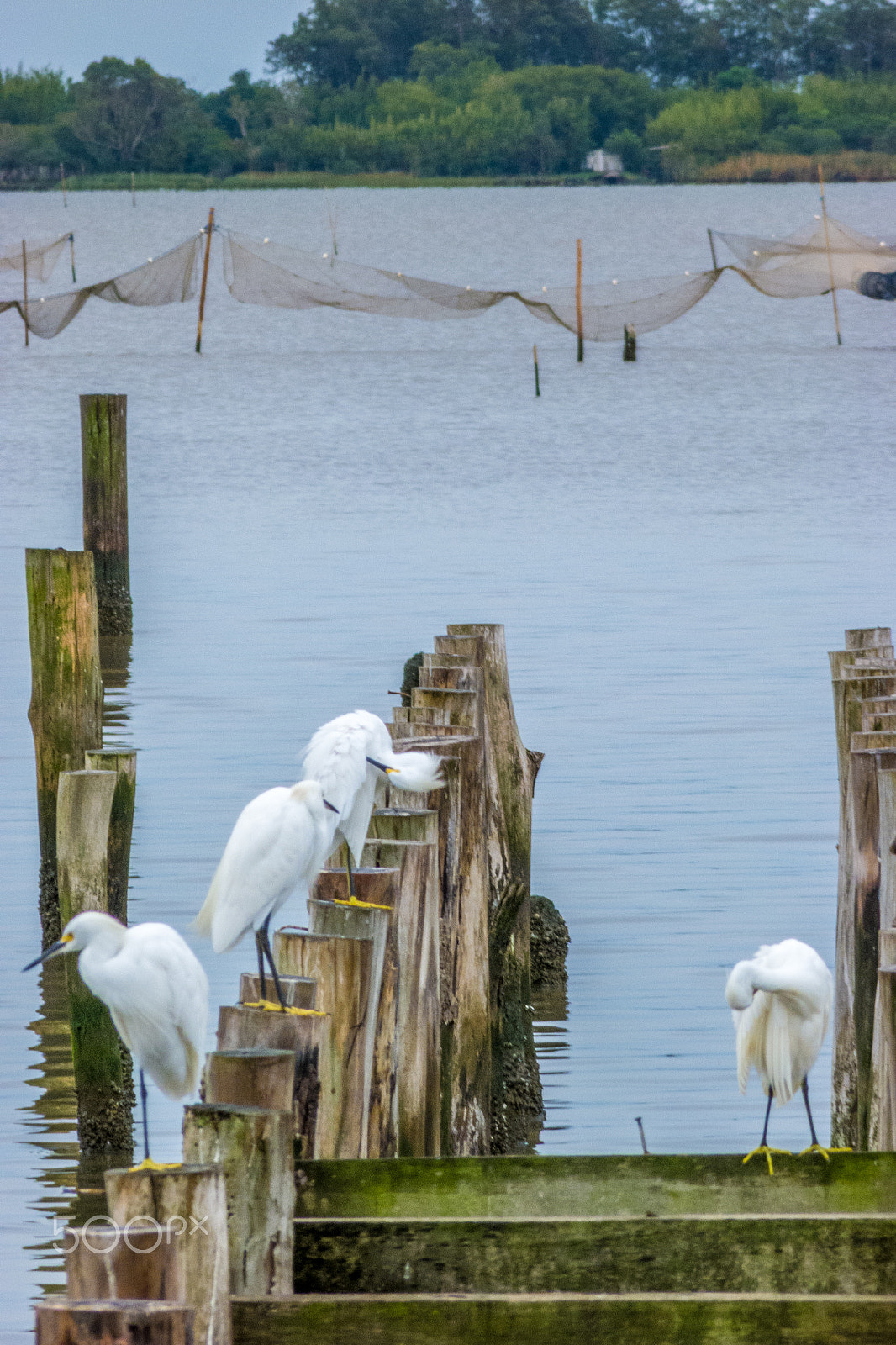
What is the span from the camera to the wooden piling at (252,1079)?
3297 mm

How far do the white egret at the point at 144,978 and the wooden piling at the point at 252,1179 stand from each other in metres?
0.25

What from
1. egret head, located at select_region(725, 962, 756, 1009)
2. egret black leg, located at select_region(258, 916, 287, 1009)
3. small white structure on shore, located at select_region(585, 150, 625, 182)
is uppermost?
small white structure on shore, located at select_region(585, 150, 625, 182)

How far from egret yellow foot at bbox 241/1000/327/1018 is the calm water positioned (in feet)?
5.99

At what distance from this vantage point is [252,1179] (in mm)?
3125

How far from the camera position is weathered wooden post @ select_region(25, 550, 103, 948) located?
8.21m

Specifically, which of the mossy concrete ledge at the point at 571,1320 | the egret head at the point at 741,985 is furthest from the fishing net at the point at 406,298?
the mossy concrete ledge at the point at 571,1320

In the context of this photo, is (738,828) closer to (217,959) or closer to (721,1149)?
(217,959)

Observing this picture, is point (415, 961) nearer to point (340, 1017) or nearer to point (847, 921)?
point (340, 1017)

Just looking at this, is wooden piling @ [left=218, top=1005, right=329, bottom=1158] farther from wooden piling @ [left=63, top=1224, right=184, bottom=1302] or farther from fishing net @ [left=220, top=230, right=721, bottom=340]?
fishing net @ [left=220, top=230, right=721, bottom=340]

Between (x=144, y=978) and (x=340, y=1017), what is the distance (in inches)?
31.8

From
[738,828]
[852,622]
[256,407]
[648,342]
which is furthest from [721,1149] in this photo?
[648,342]

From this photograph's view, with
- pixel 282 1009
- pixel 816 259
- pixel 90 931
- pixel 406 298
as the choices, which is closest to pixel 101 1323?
pixel 90 931

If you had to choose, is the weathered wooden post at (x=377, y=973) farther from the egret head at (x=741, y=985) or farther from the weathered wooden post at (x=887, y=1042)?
the weathered wooden post at (x=887, y=1042)

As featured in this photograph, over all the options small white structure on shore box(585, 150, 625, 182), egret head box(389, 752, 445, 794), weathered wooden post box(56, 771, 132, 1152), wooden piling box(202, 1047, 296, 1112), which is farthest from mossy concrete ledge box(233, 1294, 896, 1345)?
small white structure on shore box(585, 150, 625, 182)
